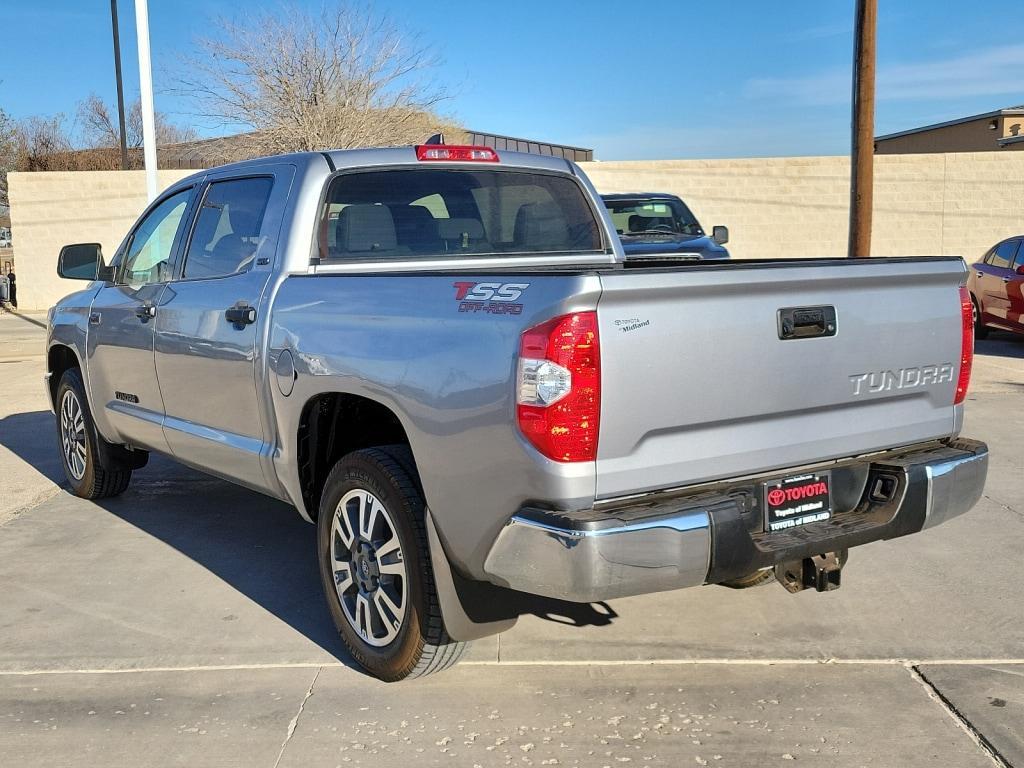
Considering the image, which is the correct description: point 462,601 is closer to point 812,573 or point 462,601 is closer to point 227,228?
point 812,573

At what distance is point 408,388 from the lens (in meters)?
3.50

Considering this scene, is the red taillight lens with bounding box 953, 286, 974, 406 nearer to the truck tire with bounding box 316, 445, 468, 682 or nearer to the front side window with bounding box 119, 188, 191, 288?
the truck tire with bounding box 316, 445, 468, 682

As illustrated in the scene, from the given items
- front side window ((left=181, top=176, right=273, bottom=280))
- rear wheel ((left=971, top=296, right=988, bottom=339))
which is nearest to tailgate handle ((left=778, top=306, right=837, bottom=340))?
front side window ((left=181, top=176, right=273, bottom=280))

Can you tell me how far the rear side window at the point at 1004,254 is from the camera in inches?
541

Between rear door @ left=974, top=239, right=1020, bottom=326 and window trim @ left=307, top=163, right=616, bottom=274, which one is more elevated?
window trim @ left=307, top=163, right=616, bottom=274

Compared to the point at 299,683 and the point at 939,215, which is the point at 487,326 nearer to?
the point at 299,683

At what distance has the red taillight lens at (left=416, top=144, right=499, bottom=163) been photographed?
193 inches

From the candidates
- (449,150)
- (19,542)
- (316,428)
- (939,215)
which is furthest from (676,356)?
(939,215)

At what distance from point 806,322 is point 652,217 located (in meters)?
9.98

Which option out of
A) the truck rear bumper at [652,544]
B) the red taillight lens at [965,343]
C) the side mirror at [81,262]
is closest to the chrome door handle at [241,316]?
the truck rear bumper at [652,544]

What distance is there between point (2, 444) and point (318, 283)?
570 cm

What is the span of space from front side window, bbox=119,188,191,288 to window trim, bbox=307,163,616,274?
1309 mm

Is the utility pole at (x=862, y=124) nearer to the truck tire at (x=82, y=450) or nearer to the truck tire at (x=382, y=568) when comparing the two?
the truck tire at (x=82, y=450)

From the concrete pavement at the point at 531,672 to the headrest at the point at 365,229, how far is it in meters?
1.62
